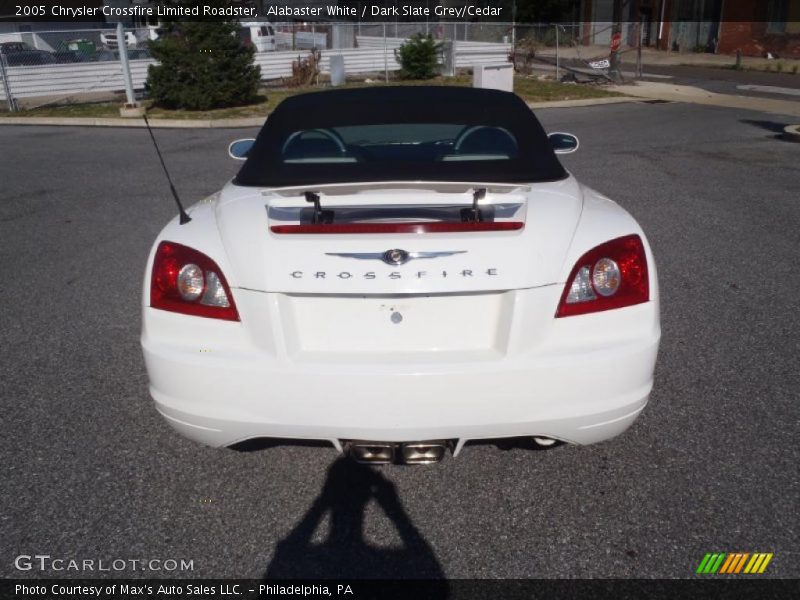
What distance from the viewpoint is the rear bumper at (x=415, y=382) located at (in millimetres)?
2455

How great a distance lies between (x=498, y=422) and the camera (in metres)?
2.52

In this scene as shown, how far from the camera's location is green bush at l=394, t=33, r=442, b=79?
24.9 meters

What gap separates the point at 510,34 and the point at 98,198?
2400 cm

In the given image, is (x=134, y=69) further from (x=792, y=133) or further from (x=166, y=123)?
(x=792, y=133)

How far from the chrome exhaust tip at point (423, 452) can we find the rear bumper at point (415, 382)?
7cm

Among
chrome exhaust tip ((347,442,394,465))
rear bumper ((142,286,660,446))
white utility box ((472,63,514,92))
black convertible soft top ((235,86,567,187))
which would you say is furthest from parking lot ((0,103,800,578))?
white utility box ((472,63,514,92))

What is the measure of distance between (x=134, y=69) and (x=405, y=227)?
2368cm

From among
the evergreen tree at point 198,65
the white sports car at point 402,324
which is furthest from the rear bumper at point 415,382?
the evergreen tree at point 198,65

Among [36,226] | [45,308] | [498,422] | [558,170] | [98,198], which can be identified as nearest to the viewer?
[498,422]

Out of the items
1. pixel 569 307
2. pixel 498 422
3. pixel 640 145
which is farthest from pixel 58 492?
pixel 640 145

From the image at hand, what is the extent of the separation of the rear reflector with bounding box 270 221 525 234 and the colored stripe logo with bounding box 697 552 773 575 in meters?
1.38

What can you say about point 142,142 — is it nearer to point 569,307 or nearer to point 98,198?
point 98,198

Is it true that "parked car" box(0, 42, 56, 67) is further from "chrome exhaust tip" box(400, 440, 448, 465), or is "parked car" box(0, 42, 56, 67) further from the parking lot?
"chrome exhaust tip" box(400, 440, 448, 465)

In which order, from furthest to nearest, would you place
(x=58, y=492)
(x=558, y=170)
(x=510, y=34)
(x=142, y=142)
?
1. (x=510, y=34)
2. (x=142, y=142)
3. (x=558, y=170)
4. (x=58, y=492)
